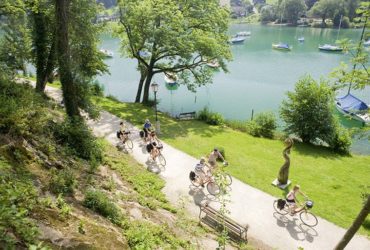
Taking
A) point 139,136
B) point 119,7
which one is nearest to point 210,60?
point 119,7

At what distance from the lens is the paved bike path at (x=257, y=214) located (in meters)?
12.9

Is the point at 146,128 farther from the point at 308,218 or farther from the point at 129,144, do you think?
the point at 308,218

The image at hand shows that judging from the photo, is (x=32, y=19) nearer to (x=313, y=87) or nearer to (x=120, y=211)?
(x=120, y=211)

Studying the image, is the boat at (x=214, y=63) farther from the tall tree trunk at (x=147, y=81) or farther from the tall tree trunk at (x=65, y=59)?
the tall tree trunk at (x=65, y=59)

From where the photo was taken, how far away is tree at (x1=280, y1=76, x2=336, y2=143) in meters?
24.9

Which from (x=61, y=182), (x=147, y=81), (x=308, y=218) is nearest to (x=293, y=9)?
(x=147, y=81)

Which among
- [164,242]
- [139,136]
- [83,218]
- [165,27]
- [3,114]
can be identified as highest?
[165,27]

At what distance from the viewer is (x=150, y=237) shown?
9.17 metres

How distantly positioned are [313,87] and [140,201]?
18.3 meters

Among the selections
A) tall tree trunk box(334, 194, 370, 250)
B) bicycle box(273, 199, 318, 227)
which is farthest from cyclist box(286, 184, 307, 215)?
tall tree trunk box(334, 194, 370, 250)

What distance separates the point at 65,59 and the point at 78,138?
12.3 ft

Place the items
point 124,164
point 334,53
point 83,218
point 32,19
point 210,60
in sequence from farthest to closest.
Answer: point 334,53, point 210,60, point 32,19, point 124,164, point 83,218

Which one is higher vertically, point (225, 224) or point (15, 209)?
point (15, 209)

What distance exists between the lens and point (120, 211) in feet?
33.4
